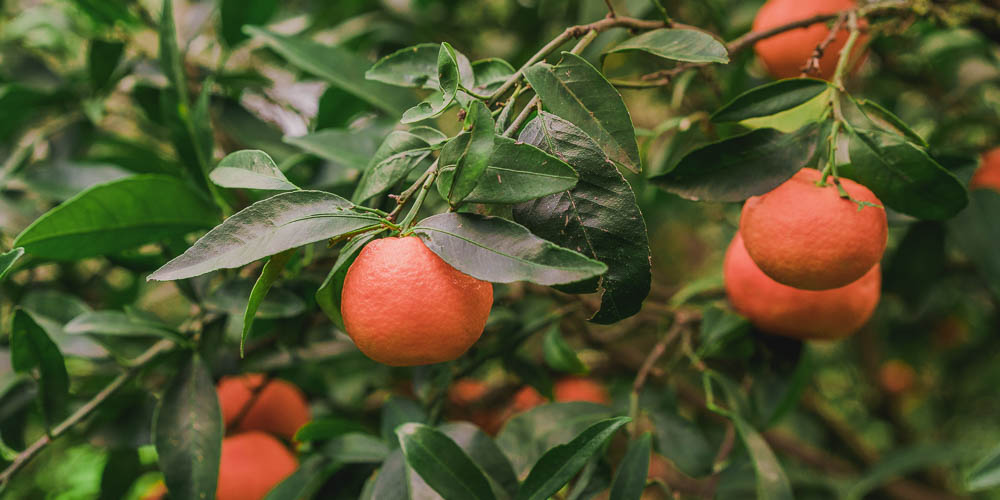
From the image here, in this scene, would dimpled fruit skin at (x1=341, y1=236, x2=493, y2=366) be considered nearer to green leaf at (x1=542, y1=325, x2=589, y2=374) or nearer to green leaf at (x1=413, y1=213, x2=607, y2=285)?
green leaf at (x1=413, y1=213, x2=607, y2=285)

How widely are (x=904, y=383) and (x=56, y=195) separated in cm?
182

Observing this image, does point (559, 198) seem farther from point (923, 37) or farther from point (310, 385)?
point (923, 37)

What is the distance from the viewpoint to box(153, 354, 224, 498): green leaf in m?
Result: 0.61

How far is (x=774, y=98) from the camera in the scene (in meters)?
0.54

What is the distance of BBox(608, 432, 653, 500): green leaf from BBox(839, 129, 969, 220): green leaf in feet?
0.92

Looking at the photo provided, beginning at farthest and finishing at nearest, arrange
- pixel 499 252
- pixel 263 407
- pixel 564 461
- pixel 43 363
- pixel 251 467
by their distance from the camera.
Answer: pixel 263 407 < pixel 251 467 < pixel 43 363 < pixel 564 461 < pixel 499 252

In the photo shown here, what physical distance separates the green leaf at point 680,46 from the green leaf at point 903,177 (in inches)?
5.5

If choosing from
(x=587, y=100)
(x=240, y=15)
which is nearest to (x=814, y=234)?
(x=587, y=100)

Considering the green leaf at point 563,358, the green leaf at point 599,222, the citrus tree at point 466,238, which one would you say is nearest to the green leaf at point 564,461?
the citrus tree at point 466,238

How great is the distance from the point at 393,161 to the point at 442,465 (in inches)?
9.5

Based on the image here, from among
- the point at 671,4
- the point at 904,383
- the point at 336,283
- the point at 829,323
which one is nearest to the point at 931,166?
the point at 829,323

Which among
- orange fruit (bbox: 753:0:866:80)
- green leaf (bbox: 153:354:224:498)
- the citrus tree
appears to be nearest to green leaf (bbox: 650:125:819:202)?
the citrus tree

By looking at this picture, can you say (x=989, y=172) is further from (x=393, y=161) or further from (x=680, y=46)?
(x=393, y=161)

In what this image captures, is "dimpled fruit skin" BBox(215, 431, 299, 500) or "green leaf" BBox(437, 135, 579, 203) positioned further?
"dimpled fruit skin" BBox(215, 431, 299, 500)
